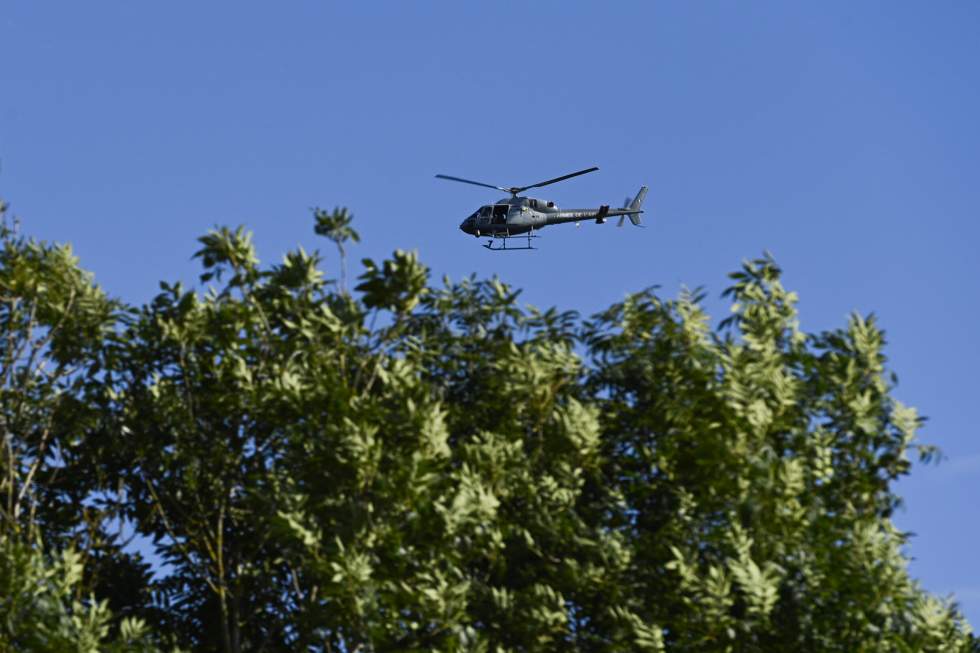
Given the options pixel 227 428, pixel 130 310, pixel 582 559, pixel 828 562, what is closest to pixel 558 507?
pixel 582 559

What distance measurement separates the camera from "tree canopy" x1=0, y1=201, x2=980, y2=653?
74.6 feet

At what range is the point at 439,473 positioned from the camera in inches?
929

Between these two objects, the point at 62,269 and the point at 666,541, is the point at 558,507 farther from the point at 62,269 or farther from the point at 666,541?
the point at 62,269

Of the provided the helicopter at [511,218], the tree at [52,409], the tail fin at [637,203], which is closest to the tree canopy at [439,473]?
the tree at [52,409]

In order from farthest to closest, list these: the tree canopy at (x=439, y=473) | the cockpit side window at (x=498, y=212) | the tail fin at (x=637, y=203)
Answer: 1. the tail fin at (x=637, y=203)
2. the cockpit side window at (x=498, y=212)
3. the tree canopy at (x=439, y=473)

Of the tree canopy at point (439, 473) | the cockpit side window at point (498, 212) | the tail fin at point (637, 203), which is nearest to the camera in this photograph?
the tree canopy at point (439, 473)

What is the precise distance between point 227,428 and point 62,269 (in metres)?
4.09

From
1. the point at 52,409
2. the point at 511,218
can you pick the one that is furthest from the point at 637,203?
the point at 52,409

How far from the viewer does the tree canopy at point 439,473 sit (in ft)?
74.6

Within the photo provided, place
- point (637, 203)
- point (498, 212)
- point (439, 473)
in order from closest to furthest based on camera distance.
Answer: point (439, 473) < point (498, 212) < point (637, 203)

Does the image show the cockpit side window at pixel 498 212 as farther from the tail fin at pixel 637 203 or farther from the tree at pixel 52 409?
the tree at pixel 52 409

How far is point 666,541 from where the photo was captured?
77.4 ft

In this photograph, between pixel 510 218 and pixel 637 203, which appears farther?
pixel 637 203

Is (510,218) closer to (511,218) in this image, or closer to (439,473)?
(511,218)
